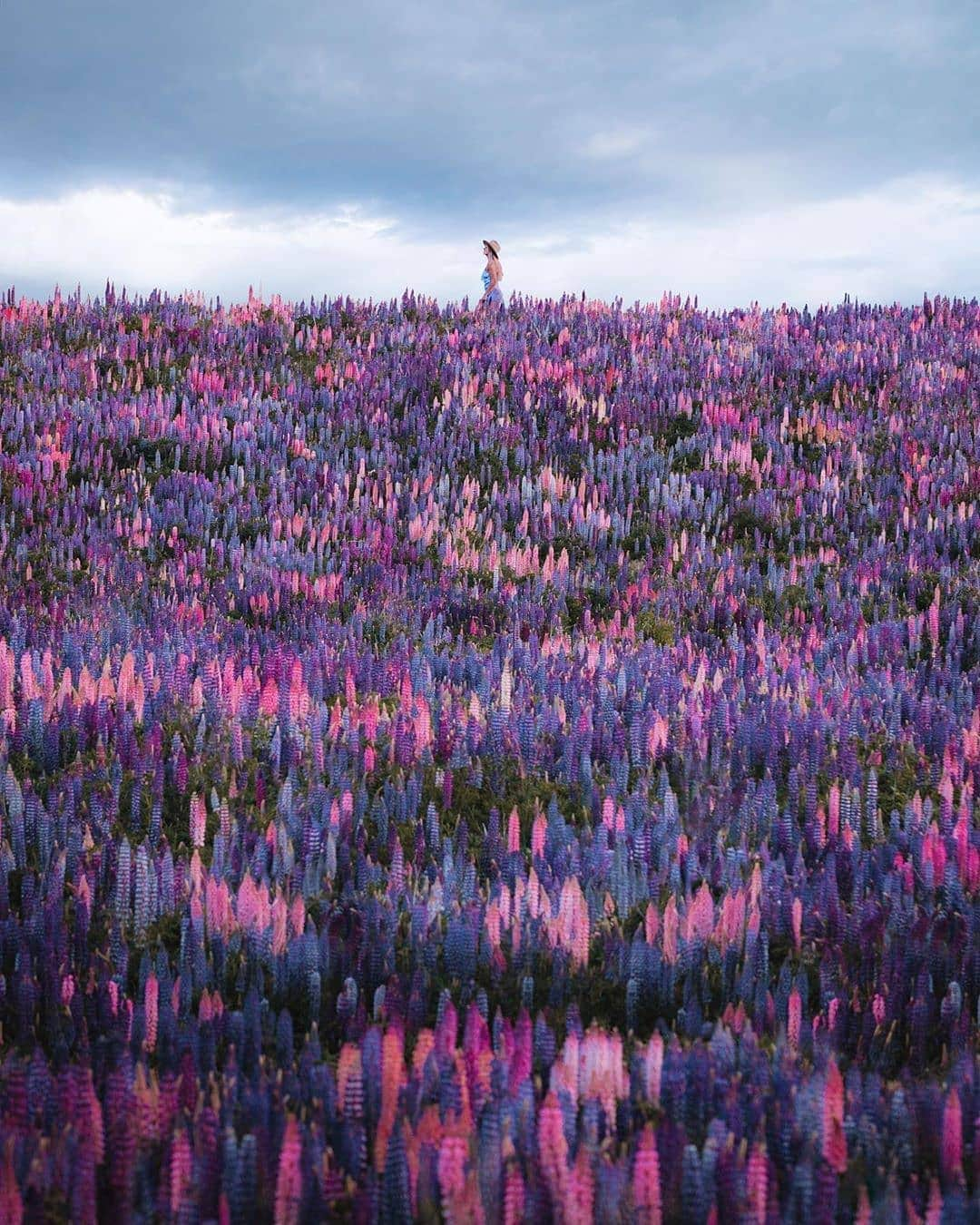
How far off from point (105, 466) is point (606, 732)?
6572 millimetres

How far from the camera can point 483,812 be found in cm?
453

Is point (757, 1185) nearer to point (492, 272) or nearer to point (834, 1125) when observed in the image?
point (834, 1125)

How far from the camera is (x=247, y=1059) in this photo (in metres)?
2.83

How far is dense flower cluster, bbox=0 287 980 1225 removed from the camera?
2359 millimetres

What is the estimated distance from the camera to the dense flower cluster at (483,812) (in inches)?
92.9

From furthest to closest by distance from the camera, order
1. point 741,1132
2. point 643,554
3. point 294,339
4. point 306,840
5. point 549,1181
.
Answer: point 294,339 → point 643,554 → point 306,840 → point 741,1132 → point 549,1181

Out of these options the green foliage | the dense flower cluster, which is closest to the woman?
the dense flower cluster

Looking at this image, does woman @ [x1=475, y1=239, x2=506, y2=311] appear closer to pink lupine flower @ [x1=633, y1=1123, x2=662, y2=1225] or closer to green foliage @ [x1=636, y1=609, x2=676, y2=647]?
green foliage @ [x1=636, y1=609, x2=676, y2=647]

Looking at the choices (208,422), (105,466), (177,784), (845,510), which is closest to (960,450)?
(845,510)

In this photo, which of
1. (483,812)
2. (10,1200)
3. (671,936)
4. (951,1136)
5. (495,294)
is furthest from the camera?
(495,294)

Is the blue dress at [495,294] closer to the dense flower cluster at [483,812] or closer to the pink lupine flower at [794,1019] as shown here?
the dense flower cluster at [483,812]

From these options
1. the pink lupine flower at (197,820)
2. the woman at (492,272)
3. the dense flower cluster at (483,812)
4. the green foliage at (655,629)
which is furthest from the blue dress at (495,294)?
the pink lupine flower at (197,820)

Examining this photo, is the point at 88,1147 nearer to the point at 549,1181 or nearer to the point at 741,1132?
the point at 549,1181

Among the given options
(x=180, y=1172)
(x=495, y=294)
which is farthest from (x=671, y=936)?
(x=495, y=294)
